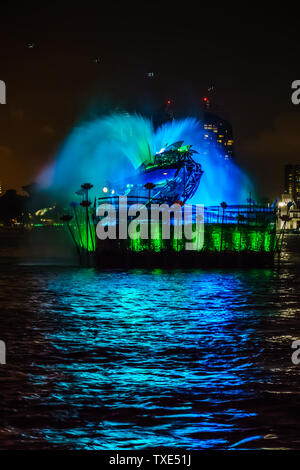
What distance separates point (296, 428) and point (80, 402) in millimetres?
3284

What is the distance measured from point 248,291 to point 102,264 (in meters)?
16.8

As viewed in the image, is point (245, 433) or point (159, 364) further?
point (159, 364)

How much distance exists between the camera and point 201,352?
44.2ft

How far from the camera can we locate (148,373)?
11.5 m

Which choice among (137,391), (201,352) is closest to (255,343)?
(201,352)

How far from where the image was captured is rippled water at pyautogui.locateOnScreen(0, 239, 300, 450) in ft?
27.4

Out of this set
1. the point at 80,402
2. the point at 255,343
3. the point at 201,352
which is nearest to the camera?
the point at 80,402

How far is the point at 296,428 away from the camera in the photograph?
8.48m

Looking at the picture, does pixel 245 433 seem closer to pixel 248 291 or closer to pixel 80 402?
pixel 80 402

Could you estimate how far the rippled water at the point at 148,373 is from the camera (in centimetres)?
836
